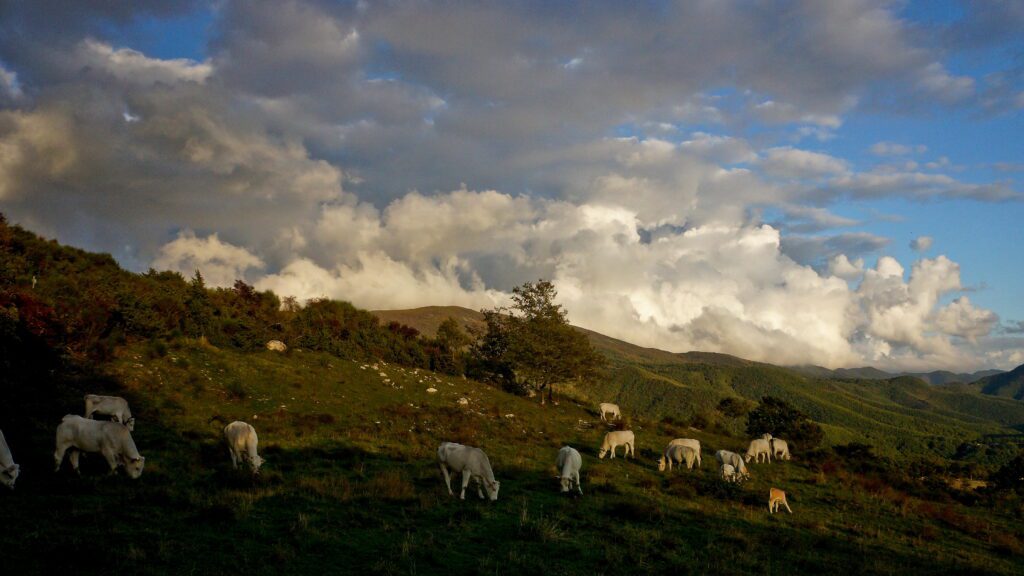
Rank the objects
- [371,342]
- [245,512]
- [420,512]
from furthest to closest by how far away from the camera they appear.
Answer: [371,342] < [420,512] < [245,512]

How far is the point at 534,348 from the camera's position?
169ft

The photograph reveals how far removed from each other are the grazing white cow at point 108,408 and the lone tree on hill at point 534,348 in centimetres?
3516

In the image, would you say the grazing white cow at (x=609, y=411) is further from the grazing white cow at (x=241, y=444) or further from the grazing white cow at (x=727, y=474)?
the grazing white cow at (x=241, y=444)

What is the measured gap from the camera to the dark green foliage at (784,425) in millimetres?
59844

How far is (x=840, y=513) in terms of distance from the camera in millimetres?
20109

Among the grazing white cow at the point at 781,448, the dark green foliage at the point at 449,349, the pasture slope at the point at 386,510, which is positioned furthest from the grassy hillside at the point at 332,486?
the dark green foliage at the point at 449,349

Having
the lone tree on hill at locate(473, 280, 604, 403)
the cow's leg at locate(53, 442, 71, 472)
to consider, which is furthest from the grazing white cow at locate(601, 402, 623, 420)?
the cow's leg at locate(53, 442, 71, 472)

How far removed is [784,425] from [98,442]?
64604 millimetres

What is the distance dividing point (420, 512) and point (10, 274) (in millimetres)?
27137

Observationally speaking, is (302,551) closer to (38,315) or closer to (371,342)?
(38,315)

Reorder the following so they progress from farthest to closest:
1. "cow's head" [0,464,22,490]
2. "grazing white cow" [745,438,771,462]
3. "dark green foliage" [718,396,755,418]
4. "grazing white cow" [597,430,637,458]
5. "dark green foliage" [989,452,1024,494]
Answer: "dark green foliage" [718,396,755,418] → "dark green foliage" [989,452,1024,494] → "grazing white cow" [745,438,771,462] → "grazing white cow" [597,430,637,458] → "cow's head" [0,464,22,490]

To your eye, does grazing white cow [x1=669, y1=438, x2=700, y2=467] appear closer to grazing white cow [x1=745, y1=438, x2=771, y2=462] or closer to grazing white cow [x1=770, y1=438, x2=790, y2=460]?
grazing white cow [x1=745, y1=438, x2=771, y2=462]

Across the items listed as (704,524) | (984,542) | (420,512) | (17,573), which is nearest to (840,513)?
(984,542)

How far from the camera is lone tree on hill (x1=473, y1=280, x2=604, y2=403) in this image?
52.0 meters
